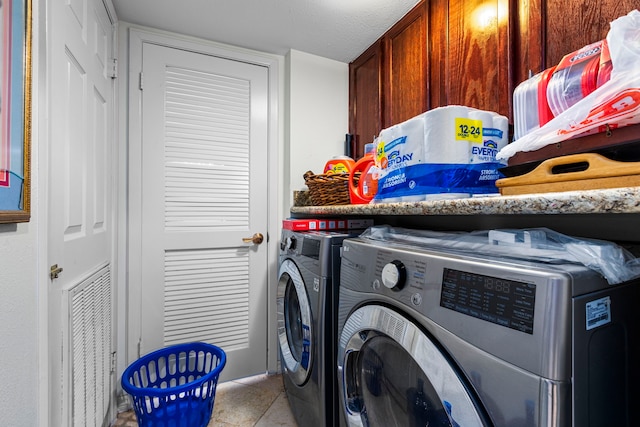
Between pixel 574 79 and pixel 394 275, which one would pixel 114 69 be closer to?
pixel 394 275

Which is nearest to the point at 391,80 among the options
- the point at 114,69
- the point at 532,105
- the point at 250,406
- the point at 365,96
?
the point at 365,96

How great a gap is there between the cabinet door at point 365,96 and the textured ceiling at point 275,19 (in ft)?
0.33

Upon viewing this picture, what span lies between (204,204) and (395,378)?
1532 mm

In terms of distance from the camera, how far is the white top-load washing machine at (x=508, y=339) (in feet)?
1.41

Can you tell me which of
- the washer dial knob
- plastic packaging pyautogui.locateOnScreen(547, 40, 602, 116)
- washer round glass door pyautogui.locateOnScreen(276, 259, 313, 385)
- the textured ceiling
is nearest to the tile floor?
washer round glass door pyautogui.locateOnScreen(276, 259, 313, 385)

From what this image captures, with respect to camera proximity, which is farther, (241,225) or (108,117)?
(241,225)

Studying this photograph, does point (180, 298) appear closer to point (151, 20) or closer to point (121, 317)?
point (121, 317)

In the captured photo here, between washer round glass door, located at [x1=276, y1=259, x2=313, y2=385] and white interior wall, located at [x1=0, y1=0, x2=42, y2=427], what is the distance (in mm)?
815

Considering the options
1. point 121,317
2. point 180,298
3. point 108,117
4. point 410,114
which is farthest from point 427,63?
point 121,317

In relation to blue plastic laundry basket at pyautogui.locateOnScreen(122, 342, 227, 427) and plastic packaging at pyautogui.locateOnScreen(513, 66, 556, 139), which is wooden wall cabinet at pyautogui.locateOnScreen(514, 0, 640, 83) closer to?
plastic packaging at pyautogui.locateOnScreen(513, 66, 556, 139)

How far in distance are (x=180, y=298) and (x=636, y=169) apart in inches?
80.2

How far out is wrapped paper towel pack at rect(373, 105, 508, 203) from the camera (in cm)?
96

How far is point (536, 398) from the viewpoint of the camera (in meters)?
0.43

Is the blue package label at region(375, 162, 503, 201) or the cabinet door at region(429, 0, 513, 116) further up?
the cabinet door at region(429, 0, 513, 116)
